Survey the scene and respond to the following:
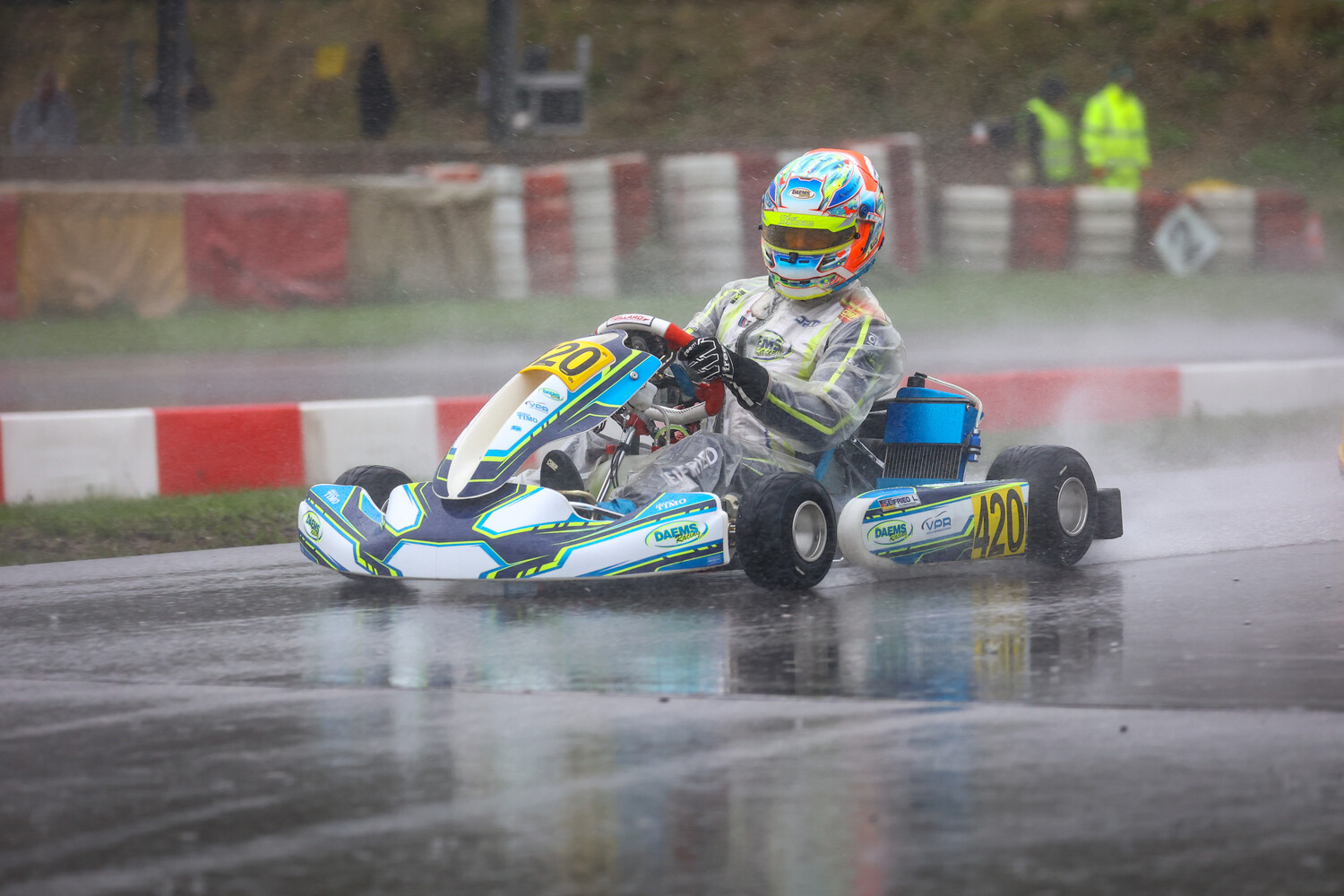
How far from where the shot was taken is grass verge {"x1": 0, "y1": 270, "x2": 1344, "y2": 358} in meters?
12.2

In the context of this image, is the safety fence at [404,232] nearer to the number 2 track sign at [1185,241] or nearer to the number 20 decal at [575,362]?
the number 2 track sign at [1185,241]

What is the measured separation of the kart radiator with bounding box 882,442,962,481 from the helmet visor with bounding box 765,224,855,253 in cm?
65

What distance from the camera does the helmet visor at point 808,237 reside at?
5.62m

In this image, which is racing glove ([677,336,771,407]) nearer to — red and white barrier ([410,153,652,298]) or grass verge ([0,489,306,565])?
grass verge ([0,489,306,565])

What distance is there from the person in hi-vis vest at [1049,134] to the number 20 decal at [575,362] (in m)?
11.5

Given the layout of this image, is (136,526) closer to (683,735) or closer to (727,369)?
(727,369)

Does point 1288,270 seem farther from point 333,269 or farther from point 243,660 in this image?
point 243,660

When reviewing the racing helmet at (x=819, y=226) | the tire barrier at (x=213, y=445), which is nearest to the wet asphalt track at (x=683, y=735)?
the racing helmet at (x=819, y=226)

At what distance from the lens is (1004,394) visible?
29.6ft

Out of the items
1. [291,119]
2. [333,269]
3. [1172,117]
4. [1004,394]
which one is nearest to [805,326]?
[1004,394]

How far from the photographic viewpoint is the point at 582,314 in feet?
42.6

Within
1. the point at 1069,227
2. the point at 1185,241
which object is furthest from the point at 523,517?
the point at 1185,241

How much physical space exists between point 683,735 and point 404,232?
1003 cm

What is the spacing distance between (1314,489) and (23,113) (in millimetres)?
12314
